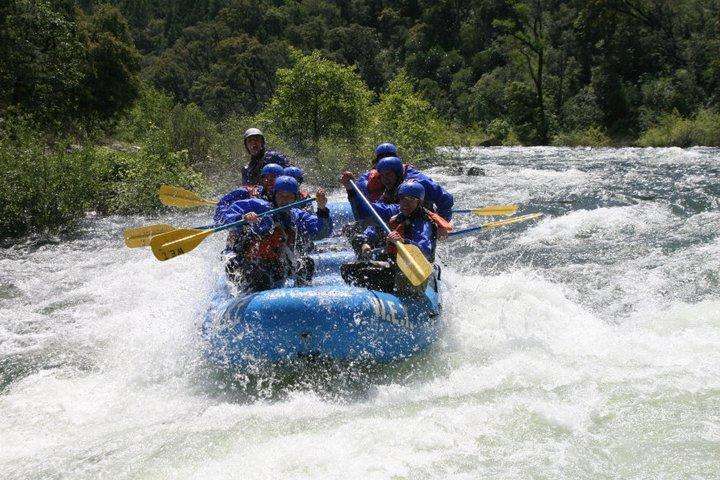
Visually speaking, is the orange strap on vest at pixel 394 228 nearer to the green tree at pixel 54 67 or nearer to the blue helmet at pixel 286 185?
the blue helmet at pixel 286 185

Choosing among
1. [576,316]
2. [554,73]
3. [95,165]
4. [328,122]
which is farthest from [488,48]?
[576,316]

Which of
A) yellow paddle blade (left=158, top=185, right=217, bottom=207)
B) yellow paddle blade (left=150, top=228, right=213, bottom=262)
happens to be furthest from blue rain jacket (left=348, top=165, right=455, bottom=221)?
yellow paddle blade (left=158, top=185, right=217, bottom=207)

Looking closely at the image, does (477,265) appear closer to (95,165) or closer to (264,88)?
(95,165)

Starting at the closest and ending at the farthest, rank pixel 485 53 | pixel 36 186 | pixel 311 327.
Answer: pixel 311 327, pixel 36 186, pixel 485 53

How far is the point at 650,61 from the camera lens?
27.2m

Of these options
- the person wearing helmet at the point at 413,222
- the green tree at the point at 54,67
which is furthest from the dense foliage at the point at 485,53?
the person wearing helmet at the point at 413,222

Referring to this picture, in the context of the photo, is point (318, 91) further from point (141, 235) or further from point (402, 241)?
point (402, 241)

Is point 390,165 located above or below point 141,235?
A: above

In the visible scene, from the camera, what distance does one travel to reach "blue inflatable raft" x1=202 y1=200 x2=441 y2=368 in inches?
151

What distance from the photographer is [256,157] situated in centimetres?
652

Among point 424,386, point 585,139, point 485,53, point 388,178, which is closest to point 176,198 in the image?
point 388,178

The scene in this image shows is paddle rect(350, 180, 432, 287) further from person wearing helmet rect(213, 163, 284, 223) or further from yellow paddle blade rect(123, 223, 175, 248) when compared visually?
yellow paddle blade rect(123, 223, 175, 248)

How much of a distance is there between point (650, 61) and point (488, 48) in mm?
18181

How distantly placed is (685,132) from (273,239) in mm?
19465
